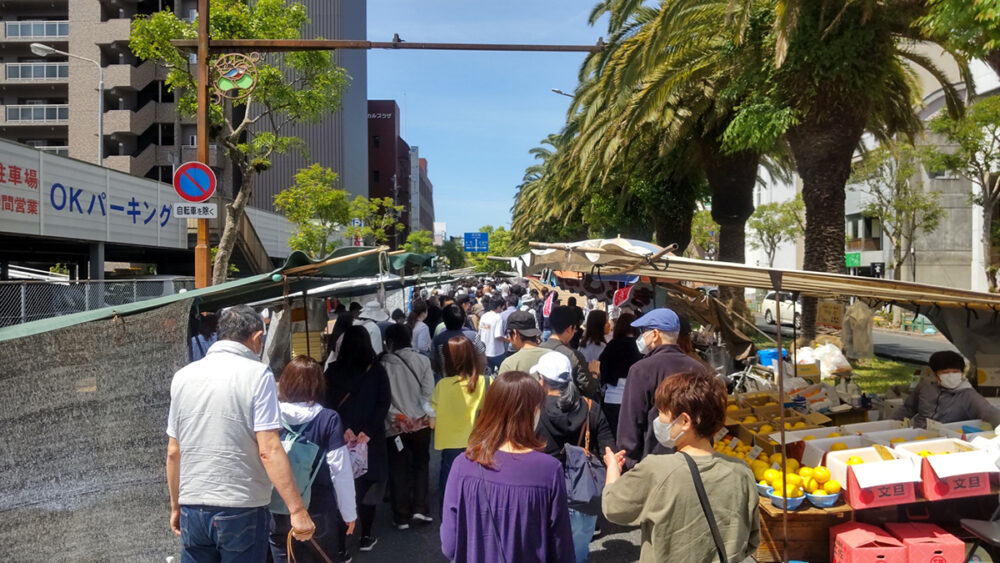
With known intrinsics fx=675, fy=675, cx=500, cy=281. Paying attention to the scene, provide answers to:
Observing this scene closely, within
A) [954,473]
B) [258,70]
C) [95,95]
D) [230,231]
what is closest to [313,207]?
[95,95]

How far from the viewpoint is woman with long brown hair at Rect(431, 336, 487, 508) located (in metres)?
5.00

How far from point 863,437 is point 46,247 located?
2457cm

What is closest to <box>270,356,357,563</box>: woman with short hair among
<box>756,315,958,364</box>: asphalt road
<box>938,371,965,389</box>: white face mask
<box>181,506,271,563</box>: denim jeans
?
<box>181,506,271,563</box>: denim jeans

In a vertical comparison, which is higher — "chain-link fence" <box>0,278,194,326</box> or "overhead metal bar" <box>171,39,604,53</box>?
"overhead metal bar" <box>171,39,604,53</box>

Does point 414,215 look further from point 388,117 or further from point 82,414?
point 82,414

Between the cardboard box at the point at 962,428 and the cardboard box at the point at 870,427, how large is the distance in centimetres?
32

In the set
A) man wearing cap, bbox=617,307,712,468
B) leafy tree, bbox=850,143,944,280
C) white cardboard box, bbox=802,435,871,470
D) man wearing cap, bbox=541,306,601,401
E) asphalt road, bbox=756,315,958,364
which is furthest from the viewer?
leafy tree, bbox=850,143,944,280

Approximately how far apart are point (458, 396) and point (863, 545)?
2.89 m

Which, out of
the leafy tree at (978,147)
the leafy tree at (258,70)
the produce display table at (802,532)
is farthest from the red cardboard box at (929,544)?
the leafy tree at (978,147)

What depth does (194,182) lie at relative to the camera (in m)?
8.48

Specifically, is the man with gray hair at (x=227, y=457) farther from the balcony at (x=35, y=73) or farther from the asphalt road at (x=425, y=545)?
the balcony at (x=35, y=73)

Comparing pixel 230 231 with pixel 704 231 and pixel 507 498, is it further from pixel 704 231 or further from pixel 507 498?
pixel 704 231

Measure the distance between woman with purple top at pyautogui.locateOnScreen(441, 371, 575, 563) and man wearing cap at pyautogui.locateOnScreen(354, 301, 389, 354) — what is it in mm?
4797

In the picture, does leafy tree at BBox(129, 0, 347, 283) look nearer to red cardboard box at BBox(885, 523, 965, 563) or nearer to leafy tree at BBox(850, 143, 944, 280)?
red cardboard box at BBox(885, 523, 965, 563)
